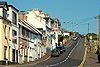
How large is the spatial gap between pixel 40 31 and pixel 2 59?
40.6 metres

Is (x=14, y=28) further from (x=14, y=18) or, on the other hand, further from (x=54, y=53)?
(x=54, y=53)

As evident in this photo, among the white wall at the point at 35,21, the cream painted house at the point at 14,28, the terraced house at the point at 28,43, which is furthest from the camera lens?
the white wall at the point at 35,21

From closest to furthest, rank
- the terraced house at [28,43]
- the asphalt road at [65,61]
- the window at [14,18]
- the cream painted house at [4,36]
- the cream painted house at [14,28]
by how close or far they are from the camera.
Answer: the asphalt road at [65,61] < the cream painted house at [4,36] < the cream painted house at [14,28] < the window at [14,18] < the terraced house at [28,43]

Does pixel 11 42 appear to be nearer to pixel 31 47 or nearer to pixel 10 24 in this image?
pixel 10 24

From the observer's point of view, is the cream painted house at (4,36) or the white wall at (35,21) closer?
the cream painted house at (4,36)

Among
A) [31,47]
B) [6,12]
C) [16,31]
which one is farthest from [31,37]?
[6,12]

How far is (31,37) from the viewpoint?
84562 millimetres

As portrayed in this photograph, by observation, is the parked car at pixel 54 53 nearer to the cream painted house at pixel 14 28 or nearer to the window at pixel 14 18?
the cream painted house at pixel 14 28

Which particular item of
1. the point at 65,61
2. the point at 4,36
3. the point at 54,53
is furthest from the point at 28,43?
the point at 4,36

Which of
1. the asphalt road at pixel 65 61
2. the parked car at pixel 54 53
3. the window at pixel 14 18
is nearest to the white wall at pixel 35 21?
the asphalt road at pixel 65 61

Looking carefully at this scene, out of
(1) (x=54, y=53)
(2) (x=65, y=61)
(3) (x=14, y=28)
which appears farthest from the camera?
(1) (x=54, y=53)

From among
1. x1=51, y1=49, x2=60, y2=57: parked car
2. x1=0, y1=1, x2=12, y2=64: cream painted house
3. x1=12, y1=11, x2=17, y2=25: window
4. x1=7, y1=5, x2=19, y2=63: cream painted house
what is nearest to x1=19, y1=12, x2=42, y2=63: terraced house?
x1=7, y1=5, x2=19, y2=63: cream painted house

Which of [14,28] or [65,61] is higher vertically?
[14,28]

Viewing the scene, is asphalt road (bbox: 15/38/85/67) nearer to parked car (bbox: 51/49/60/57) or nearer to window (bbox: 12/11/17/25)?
parked car (bbox: 51/49/60/57)
